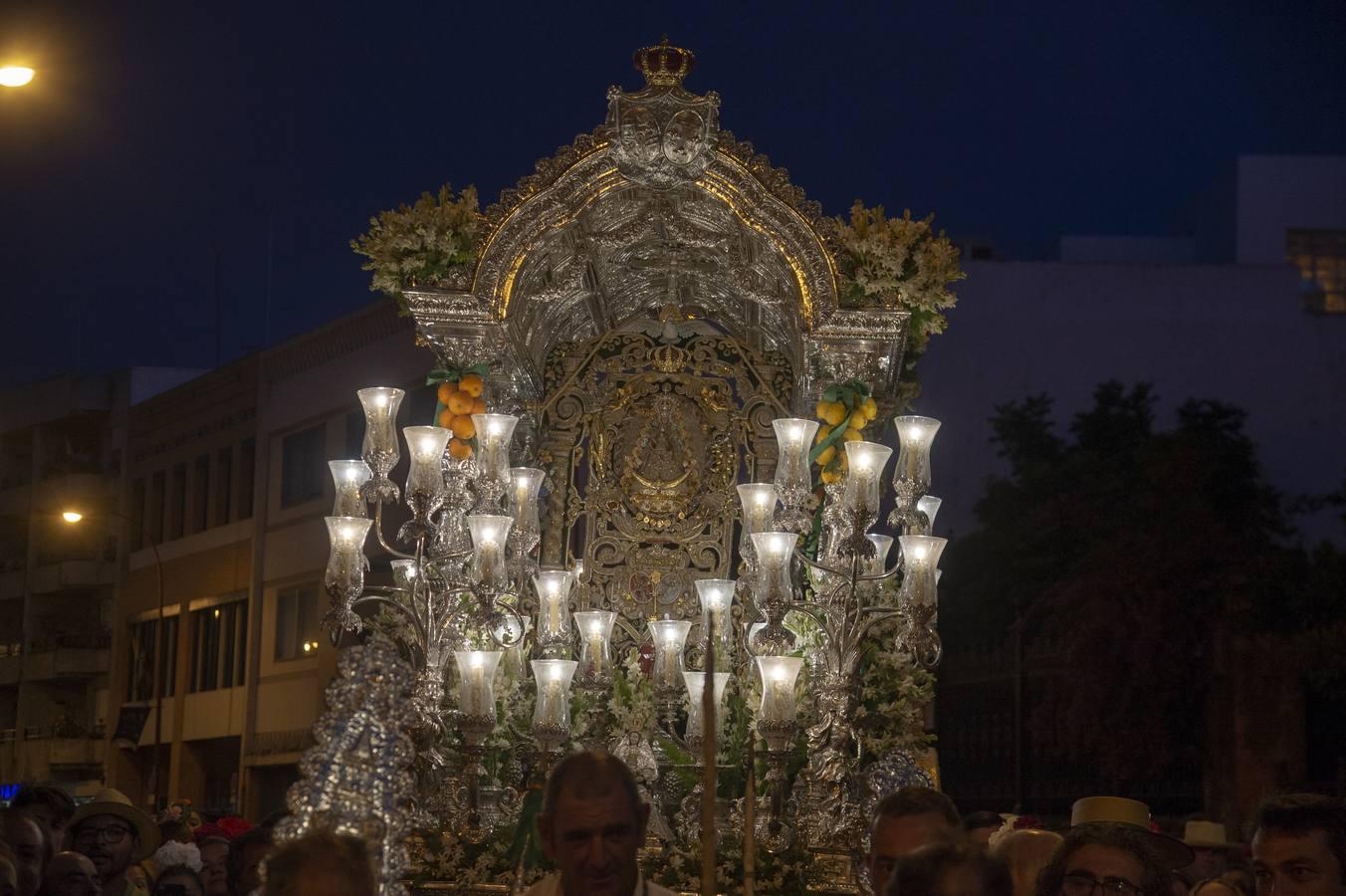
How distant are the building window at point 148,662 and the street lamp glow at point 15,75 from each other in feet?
91.7

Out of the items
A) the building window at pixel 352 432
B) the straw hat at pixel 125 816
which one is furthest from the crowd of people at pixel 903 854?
the building window at pixel 352 432

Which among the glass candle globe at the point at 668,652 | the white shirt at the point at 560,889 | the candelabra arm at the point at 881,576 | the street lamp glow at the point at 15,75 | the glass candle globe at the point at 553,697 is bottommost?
the white shirt at the point at 560,889

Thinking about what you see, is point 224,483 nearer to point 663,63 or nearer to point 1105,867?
point 663,63

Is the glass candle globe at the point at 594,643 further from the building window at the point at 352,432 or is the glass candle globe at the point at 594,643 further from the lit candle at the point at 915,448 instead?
the building window at the point at 352,432

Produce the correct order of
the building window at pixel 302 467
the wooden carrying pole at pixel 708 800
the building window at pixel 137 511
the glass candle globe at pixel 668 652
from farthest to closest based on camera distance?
the building window at pixel 137 511, the building window at pixel 302 467, the glass candle globe at pixel 668 652, the wooden carrying pole at pixel 708 800

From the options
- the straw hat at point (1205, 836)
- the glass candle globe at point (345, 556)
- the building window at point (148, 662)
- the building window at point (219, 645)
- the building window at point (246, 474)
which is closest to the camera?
the glass candle globe at point (345, 556)

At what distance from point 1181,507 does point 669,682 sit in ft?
38.6

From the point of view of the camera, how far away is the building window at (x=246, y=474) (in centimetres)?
3478

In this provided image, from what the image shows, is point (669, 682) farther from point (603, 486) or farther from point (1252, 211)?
point (1252, 211)

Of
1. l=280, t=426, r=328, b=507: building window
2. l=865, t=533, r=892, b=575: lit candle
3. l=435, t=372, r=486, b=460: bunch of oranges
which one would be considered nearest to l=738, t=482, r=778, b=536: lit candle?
l=865, t=533, r=892, b=575: lit candle

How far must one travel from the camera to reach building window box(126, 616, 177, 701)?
36.8 metres

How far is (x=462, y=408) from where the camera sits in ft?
34.6

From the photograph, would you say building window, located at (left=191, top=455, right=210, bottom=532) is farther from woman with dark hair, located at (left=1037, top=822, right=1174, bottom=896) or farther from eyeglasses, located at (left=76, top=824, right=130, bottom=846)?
woman with dark hair, located at (left=1037, top=822, right=1174, bottom=896)

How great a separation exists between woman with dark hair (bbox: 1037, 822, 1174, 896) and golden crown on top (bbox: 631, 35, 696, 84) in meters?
6.16
